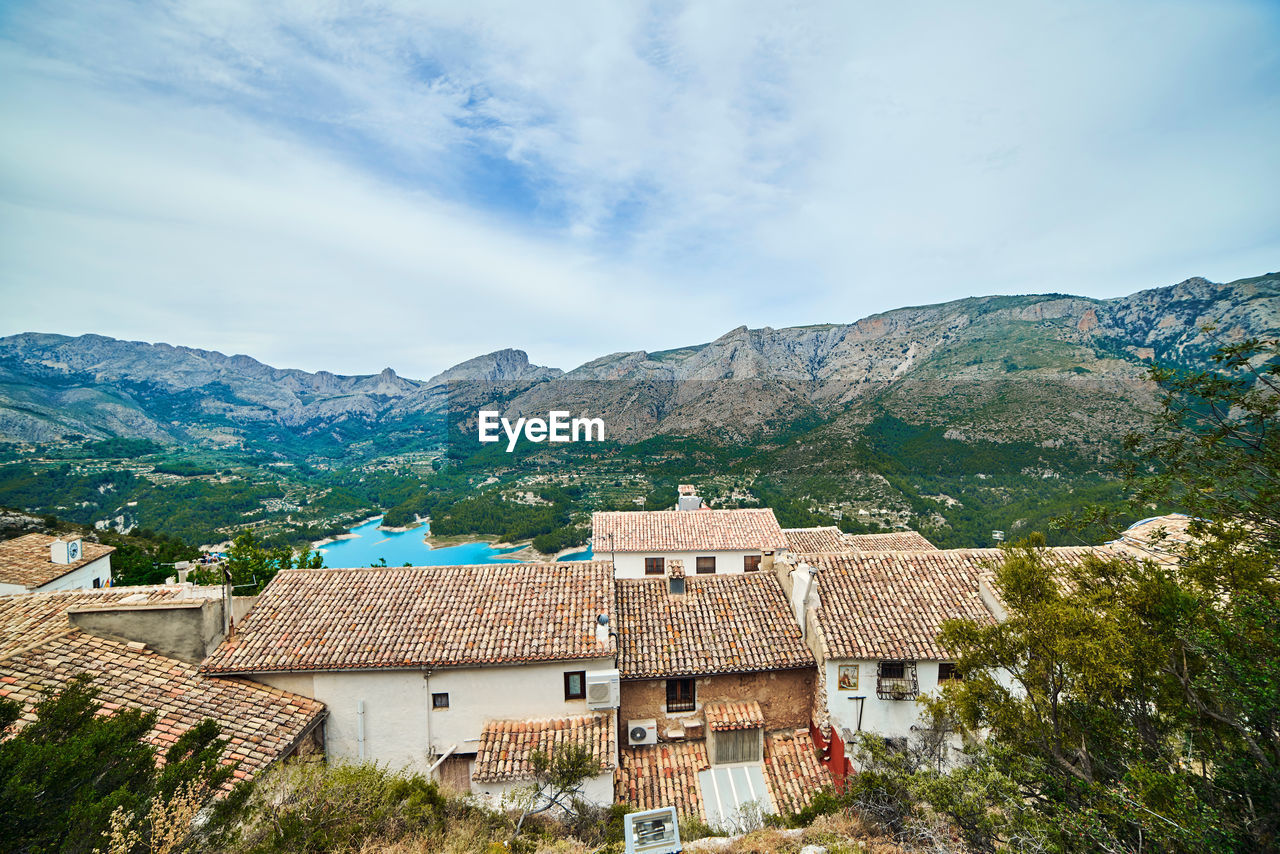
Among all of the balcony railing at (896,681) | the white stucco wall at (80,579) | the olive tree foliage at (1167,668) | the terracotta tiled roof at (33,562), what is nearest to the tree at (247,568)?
the white stucco wall at (80,579)

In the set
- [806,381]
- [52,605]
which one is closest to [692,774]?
[52,605]

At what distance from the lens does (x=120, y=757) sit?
4422mm

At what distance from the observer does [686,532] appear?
894 inches

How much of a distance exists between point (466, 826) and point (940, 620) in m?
9.77

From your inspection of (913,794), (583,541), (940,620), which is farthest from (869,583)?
(583,541)

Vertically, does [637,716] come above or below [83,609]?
below

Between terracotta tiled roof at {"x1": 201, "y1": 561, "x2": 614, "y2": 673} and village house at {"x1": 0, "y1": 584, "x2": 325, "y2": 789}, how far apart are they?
65 centimetres

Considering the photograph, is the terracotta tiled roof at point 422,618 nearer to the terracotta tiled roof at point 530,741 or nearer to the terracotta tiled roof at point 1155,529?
the terracotta tiled roof at point 530,741

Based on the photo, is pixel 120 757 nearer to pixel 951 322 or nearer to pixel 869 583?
pixel 869 583

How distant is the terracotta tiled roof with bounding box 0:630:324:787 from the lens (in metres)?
7.86

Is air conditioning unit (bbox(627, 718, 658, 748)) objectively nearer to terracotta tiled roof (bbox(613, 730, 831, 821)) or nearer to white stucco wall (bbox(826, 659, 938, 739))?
terracotta tiled roof (bbox(613, 730, 831, 821))

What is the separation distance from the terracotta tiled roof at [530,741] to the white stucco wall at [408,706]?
1.40 ft

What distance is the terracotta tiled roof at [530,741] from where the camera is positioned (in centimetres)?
901

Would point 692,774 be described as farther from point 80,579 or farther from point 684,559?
point 80,579
